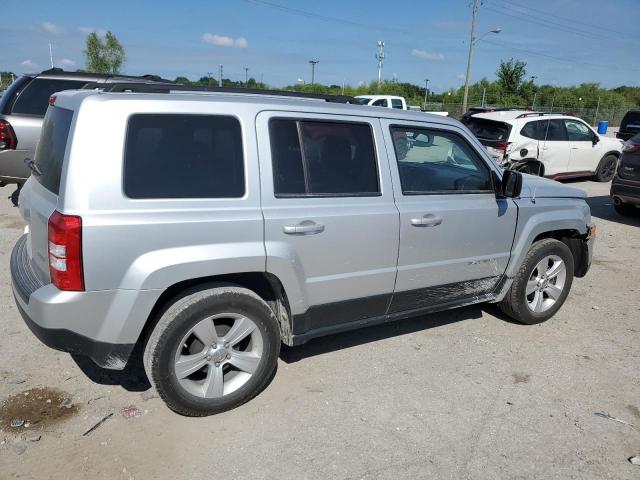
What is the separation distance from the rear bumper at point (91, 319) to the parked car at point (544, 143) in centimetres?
901

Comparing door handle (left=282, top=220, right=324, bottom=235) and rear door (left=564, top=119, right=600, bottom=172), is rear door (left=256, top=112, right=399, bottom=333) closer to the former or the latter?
door handle (left=282, top=220, right=324, bottom=235)

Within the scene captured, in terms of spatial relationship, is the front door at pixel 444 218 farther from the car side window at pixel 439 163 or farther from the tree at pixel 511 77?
the tree at pixel 511 77

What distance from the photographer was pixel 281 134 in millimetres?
3131

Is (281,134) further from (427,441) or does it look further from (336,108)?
(427,441)

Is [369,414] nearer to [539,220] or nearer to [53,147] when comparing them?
[539,220]

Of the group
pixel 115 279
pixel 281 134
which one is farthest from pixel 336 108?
pixel 115 279

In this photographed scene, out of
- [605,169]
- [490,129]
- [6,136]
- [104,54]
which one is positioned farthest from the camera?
[104,54]

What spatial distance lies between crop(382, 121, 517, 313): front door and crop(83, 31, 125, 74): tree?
167 feet

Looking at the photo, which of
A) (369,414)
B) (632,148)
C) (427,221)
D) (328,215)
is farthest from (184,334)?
(632,148)

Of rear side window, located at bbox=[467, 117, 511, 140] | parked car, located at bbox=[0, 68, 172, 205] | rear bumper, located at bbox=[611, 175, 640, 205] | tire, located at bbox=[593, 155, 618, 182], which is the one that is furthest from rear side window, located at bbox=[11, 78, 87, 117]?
tire, located at bbox=[593, 155, 618, 182]

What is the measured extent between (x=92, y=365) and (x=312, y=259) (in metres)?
1.79

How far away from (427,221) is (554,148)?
917 cm

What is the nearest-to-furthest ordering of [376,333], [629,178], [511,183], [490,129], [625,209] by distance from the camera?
1. [511,183]
2. [376,333]
3. [629,178]
4. [625,209]
5. [490,129]

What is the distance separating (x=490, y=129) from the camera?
10.9 m
